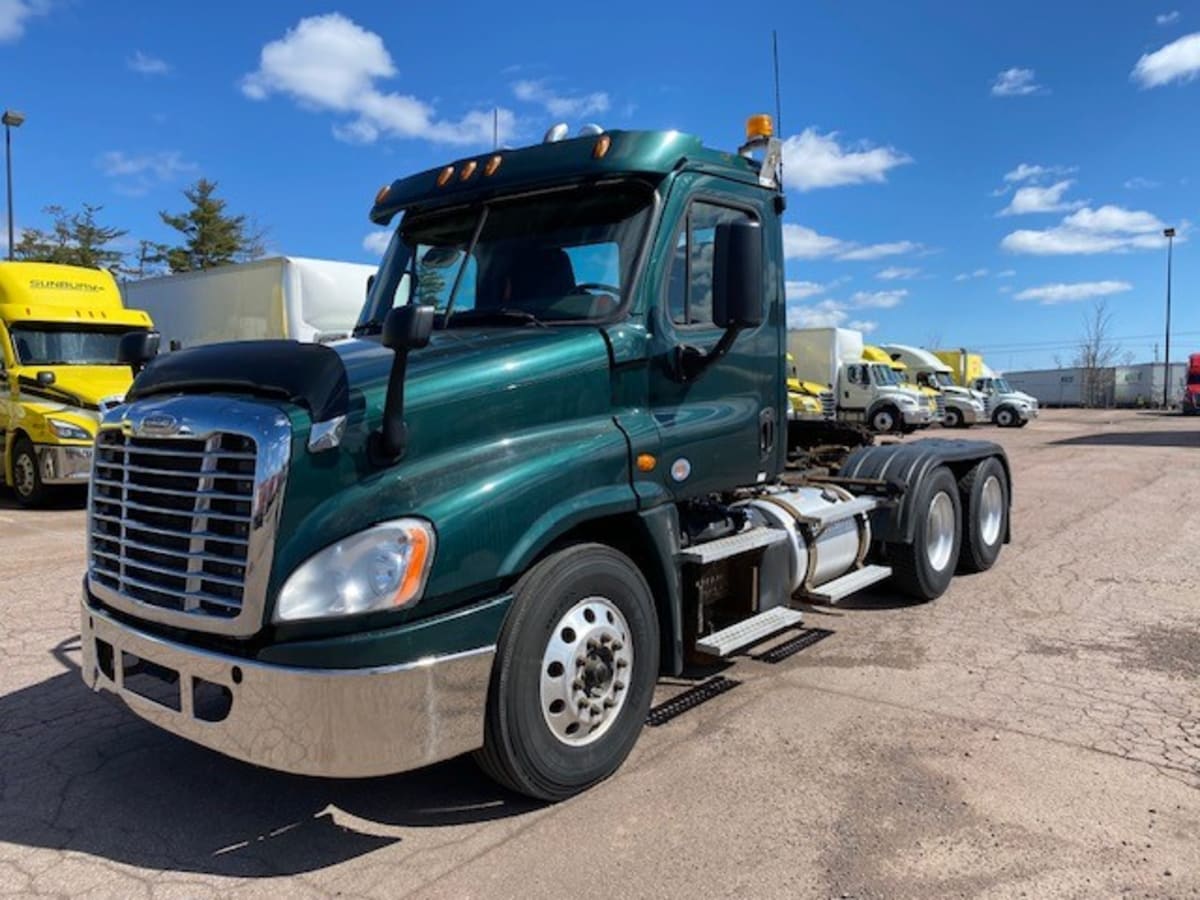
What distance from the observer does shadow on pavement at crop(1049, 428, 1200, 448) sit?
76.4ft

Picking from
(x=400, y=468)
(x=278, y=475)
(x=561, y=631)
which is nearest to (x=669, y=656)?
(x=561, y=631)

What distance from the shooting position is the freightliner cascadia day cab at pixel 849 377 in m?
31.6

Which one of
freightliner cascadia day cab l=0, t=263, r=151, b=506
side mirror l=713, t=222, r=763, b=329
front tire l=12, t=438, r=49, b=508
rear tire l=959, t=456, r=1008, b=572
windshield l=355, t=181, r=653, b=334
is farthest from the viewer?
front tire l=12, t=438, r=49, b=508

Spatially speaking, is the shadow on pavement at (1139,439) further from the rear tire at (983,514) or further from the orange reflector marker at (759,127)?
the orange reflector marker at (759,127)

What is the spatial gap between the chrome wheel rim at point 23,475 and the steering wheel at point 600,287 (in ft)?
35.0

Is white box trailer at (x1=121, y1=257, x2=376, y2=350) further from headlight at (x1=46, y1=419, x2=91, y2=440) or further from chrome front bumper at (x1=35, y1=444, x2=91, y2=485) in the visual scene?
chrome front bumper at (x1=35, y1=444, x2=91, y2=485)

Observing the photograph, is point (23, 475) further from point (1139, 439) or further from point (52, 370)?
point (1139, 439)

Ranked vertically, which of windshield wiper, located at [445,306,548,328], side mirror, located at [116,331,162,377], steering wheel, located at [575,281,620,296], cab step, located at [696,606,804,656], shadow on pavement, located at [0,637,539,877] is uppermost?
steering wheel, located at [575,281,620,296]

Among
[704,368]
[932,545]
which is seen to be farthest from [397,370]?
[932,545]

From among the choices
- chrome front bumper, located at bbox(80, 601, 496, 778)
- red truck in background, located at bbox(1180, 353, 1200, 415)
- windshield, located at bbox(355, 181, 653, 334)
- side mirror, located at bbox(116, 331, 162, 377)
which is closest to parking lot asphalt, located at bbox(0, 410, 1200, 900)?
chrome front bumper, located at bbox(80, 601, 496, 778)

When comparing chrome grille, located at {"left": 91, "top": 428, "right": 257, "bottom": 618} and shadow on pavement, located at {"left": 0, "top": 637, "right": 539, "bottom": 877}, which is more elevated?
chrome grille, located at {"left": 91, "top": 428, "right": 257, "bottom": 618}

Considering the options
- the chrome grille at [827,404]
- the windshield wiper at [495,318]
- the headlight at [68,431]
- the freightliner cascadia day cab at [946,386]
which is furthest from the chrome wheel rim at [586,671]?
the freightliner cascadia day cab at [946,386]

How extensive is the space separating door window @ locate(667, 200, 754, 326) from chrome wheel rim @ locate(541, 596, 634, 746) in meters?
1.49

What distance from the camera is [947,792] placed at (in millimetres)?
3576
